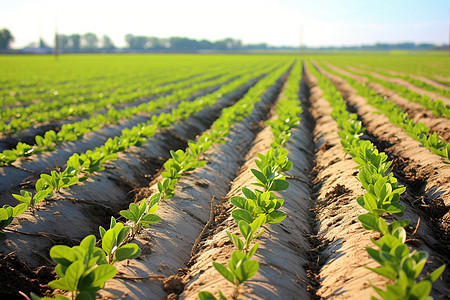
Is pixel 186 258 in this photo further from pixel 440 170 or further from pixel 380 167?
pixel 440 170

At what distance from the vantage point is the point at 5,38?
9662 centimetres

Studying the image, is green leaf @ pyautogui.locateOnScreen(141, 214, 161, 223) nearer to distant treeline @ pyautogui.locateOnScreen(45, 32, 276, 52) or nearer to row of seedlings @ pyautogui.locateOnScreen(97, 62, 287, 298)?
row of seedlings @ pyautogui.locateOnScreen(97, 62, 287, 298)

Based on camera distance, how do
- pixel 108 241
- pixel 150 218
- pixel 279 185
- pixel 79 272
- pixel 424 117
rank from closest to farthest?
1. pixel 79 272
2. pixel 108 241
3. pixel 150 218
4. pixel 279 185
5. pixel 424 117

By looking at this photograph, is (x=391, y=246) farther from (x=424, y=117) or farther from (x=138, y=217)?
(x=424, y=117)

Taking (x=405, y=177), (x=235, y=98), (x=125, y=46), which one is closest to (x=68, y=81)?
(x=235, y=98)

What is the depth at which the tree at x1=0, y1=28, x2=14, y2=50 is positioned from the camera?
95625 mm

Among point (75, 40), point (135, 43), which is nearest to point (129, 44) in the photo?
point (135, 43)

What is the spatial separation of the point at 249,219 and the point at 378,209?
3.67 ft

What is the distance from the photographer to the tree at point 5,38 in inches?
3765

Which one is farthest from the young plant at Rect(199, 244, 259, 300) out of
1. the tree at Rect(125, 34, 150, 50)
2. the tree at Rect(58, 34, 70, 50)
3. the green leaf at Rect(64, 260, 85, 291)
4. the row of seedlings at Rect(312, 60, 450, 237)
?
the tree at Rect(58, 34, 70, 50)

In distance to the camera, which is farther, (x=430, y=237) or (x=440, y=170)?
(x=440, y=170)

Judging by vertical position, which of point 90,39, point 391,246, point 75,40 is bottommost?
point 391,246

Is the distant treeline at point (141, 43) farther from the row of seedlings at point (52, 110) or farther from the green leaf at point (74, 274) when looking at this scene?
the green leaf at point (74, 274)

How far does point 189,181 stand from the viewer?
4.79 m
